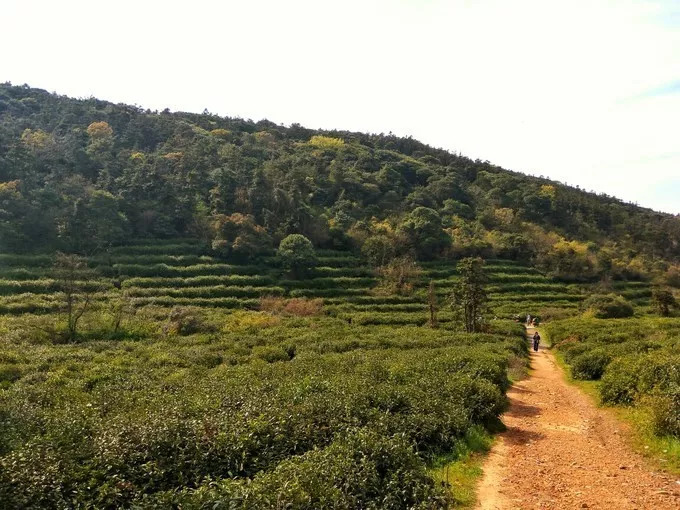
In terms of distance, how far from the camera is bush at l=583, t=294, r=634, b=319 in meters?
48.7

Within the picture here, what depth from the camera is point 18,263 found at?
51.6 metres

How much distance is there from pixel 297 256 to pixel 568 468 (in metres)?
47.3

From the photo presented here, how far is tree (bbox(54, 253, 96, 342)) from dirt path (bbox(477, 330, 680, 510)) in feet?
108

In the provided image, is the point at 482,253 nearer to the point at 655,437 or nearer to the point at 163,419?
the point at 655,437

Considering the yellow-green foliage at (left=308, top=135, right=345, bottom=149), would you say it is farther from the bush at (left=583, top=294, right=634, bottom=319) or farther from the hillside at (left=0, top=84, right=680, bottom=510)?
the bush at (left=583, top=294, right=634, bottom=319)

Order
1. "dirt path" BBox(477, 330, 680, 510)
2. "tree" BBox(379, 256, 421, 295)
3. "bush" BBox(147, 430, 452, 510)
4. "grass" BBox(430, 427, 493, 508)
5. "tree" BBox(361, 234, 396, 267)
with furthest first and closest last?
"tree" BBox(361, 234, 396, 267) < "tree" BBox(379, 256, 421, 295) < "grass" BBox(430, 427, 493, 508) < "dirt path" BBox(477, 330, 680, 510) < "bush" BBox(147, 430, 452, 510)

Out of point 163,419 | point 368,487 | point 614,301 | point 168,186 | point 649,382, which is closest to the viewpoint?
point 368,487

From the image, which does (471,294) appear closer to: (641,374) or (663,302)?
(641,374)

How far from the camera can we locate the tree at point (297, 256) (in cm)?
5728

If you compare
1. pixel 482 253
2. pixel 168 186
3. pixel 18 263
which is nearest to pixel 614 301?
pixel 482 253

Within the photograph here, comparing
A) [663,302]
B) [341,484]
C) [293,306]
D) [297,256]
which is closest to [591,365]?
[341,484]

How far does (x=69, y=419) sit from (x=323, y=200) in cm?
7574

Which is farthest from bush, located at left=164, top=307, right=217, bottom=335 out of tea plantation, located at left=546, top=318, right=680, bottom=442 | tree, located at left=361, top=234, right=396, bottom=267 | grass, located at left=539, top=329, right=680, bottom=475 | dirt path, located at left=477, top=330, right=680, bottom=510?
grass, located at left=539, top=329, right=680, bottom=475

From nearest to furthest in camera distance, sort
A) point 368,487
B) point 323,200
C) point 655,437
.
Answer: point 368,487
point 655,437
point 323,200
